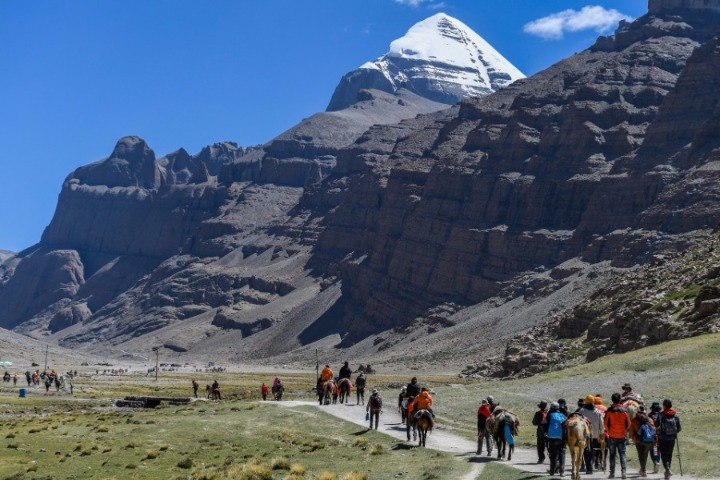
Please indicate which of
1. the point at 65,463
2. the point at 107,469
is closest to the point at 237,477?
the point at 107,469

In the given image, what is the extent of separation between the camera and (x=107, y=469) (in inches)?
1583

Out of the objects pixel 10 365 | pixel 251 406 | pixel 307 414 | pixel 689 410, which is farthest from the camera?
pixel 10 365

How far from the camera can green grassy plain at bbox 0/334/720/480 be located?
1458 inches

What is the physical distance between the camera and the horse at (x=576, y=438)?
31.2 meters

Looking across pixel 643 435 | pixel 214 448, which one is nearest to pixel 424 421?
pixel 214 448

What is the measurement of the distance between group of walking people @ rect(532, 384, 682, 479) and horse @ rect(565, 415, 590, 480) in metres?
0.40

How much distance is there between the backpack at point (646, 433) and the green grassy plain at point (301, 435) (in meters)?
1.61

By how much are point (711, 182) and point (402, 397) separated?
544 feet

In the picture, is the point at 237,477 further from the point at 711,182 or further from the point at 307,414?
the point at 711,182

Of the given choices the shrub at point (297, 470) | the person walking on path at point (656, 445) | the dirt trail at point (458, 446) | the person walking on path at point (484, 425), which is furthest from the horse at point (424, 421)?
the person walking on path at point (656, 445)

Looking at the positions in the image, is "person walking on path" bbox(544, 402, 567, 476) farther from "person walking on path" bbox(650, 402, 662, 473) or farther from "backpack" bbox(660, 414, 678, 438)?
"backpack" bbox(660, 414, 678, 438)

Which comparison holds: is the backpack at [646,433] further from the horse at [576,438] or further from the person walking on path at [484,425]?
the person walking on path at [484,425]

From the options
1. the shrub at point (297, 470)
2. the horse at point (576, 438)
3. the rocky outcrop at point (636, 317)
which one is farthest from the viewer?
Answer: the rocky outcrop at point (636, 317)

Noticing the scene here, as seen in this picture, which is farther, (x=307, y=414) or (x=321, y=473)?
(x=307, y=414)
